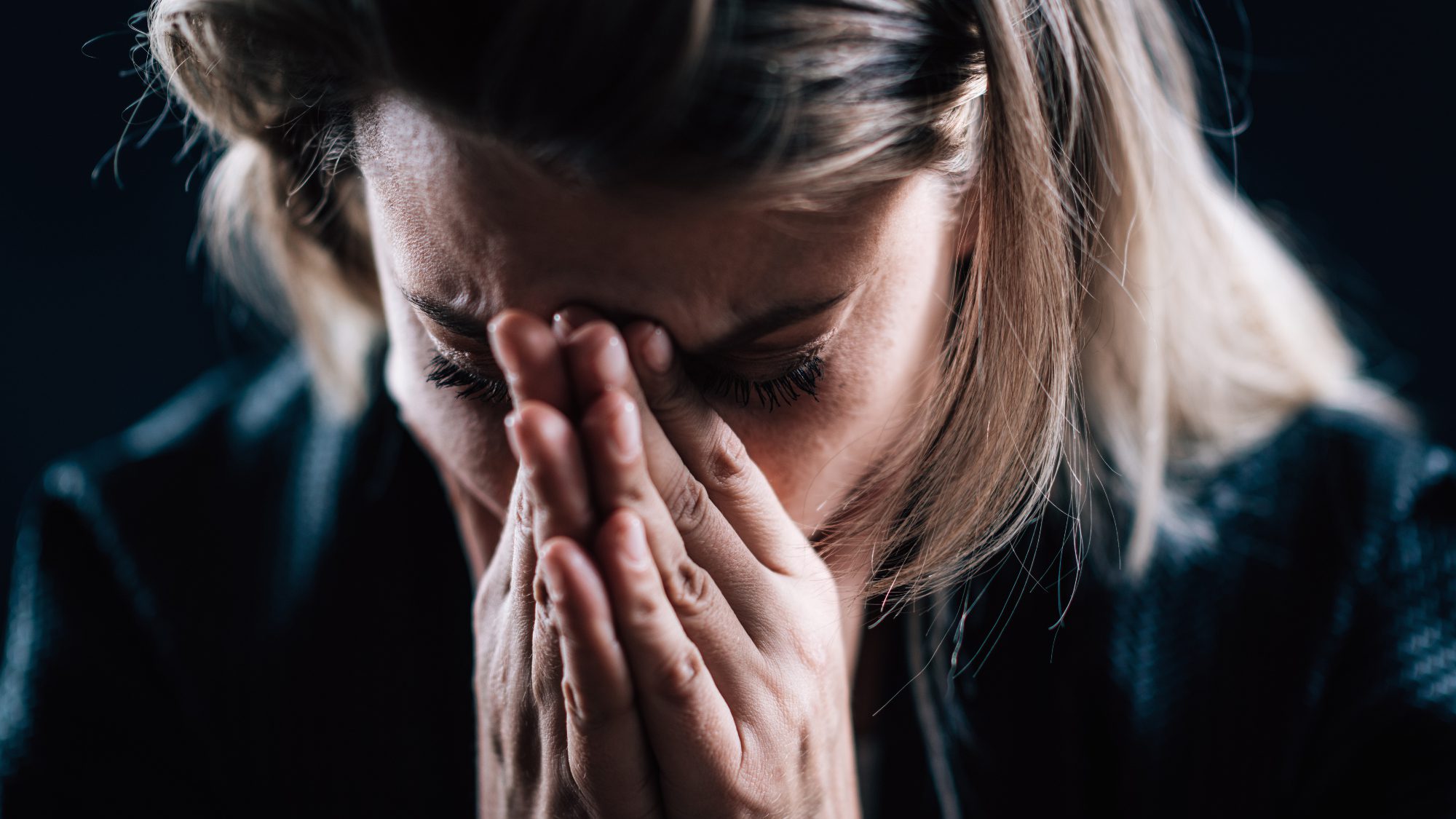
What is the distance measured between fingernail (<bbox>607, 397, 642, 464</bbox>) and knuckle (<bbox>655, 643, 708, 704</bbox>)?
0.42 ft

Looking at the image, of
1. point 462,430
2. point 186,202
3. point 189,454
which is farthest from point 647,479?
point 186,202

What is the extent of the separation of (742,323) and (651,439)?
87 mm

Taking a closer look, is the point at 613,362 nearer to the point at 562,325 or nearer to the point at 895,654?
the point at 562,325

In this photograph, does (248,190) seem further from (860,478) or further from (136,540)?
(860,478)

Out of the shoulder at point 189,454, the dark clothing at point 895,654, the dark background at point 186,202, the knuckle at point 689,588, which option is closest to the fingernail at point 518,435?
the knuckle at point 689,588

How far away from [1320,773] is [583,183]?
89cm

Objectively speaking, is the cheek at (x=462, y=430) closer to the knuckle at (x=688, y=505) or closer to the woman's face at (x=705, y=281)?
the woman's face at (x=705, y=281)

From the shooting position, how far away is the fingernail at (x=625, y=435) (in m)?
0.51

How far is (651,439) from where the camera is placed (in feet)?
1.77

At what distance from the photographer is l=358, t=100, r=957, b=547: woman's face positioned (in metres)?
0.53

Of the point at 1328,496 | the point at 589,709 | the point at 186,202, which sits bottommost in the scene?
the point at 1328,496

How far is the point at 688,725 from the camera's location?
59cm

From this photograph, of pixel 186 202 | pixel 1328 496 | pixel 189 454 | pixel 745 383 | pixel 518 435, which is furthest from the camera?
pixel 186 202

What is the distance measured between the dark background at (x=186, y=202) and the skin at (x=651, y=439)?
27.6 inches
